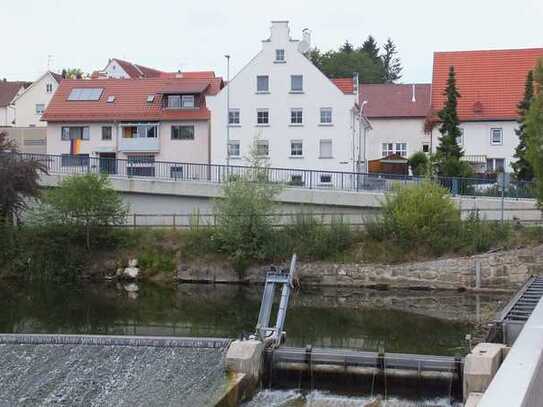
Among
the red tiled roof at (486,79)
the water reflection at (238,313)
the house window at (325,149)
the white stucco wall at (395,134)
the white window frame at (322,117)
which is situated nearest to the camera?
the water reflection at (238,313)

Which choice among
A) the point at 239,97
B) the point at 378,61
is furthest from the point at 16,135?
the point at 378,61

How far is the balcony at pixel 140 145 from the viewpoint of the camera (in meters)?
60.3

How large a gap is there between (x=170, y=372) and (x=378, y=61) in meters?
106

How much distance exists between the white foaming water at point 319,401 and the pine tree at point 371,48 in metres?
106

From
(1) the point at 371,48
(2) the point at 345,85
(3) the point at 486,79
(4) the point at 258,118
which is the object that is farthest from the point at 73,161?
(1) the point at 371,48

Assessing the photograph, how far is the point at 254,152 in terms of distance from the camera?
142 feet

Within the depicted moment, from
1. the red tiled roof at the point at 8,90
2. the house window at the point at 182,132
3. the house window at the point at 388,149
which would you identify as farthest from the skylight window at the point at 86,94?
the red tiled roof at the point at 8,90

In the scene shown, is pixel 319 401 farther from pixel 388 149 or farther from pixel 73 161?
pixel 388 149

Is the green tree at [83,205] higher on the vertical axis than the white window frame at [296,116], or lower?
lower

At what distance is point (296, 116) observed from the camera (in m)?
57.6

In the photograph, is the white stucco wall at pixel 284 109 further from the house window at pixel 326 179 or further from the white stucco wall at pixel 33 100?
the white stucco wall at pixel 33 100

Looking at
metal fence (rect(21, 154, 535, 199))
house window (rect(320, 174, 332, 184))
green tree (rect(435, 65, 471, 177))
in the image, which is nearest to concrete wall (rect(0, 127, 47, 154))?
metal fence (rect(21, 154, 535, 199))

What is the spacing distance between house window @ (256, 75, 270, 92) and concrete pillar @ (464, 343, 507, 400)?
139ft

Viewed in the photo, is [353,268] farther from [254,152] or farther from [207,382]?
[207,382]
